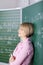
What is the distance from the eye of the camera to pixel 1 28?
2.99 metres

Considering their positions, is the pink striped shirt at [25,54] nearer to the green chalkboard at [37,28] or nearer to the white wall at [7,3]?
the green chalkboard at [37,28]

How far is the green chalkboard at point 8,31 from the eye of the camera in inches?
114

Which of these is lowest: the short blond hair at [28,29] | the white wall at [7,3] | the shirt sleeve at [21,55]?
the shirt sleeve at [21,55]

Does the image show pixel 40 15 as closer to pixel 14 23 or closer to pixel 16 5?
pixel 14 23

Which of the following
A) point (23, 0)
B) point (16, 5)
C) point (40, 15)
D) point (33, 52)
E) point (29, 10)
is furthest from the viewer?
point (16, 5)

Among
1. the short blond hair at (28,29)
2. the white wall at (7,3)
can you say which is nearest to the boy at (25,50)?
the short blond hair at (28,29)

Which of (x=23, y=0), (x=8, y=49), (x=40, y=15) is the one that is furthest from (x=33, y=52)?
(x=23, y=0)

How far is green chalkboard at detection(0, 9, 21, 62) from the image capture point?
2.89 meters

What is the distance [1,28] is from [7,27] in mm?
133

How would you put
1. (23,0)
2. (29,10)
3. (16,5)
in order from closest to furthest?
(29,10), (23,0), (16,5)

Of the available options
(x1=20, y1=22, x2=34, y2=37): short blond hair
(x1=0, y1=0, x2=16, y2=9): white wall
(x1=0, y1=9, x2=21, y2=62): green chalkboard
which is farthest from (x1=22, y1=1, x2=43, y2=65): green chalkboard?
(x1=0, y1=0, x2=16, y2=9): white wall

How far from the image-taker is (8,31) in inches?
115

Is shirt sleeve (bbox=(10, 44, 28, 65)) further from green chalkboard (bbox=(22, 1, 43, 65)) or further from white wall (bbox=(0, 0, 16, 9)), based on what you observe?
white wall (bbox=(0, 0, 16, 9))

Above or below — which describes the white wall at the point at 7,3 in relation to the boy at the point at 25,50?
above
